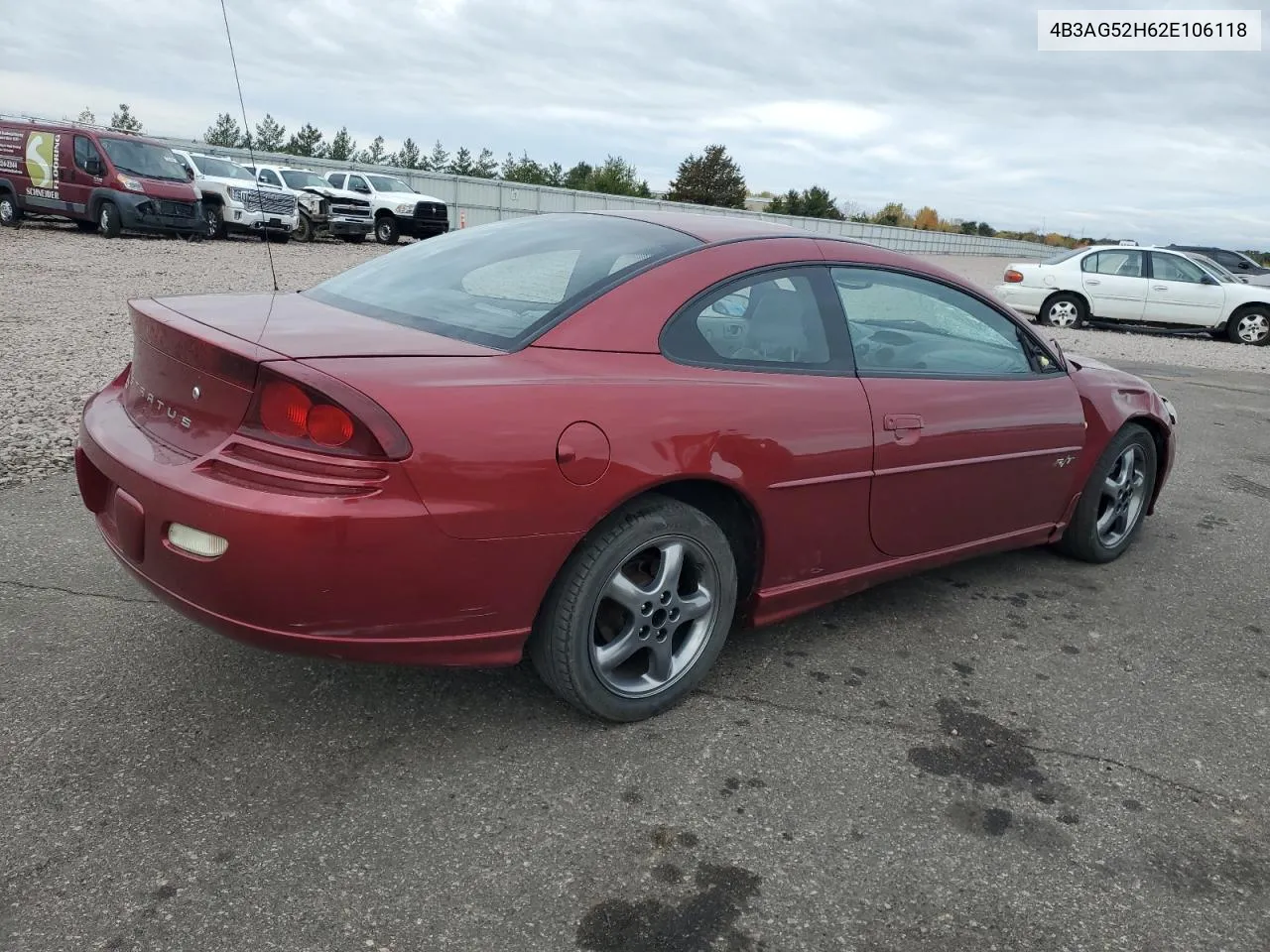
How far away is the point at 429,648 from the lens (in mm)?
2506

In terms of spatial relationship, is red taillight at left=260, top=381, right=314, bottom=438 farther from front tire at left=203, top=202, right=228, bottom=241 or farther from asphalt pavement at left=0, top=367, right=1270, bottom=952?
front tire at left=203, top=202, right=228, bottom=241

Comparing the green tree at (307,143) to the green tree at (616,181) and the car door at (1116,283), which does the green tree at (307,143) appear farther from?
the car door at (1116,283)

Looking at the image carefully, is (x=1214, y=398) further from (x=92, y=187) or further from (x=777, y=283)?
(x=92, y=187)

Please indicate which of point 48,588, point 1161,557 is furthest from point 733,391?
point 1161,557

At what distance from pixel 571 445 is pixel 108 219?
18731mm

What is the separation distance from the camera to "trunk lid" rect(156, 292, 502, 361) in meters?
2.49

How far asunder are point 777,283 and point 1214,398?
8148mm

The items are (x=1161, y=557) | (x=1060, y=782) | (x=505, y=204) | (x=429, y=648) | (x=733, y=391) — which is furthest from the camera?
(x=505, y=204)

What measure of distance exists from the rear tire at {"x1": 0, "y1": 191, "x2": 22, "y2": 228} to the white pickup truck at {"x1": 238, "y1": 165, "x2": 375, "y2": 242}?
5.11m

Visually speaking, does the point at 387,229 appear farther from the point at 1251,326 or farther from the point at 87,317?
the point at 1251,326

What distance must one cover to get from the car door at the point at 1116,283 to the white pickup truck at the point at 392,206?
600 inches

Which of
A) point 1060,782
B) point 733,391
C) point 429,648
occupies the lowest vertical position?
point 1060,782

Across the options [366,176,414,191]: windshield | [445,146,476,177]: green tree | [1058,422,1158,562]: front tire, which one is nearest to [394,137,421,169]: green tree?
[445,146,476,177]: green tree

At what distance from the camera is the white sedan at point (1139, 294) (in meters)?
15.6
